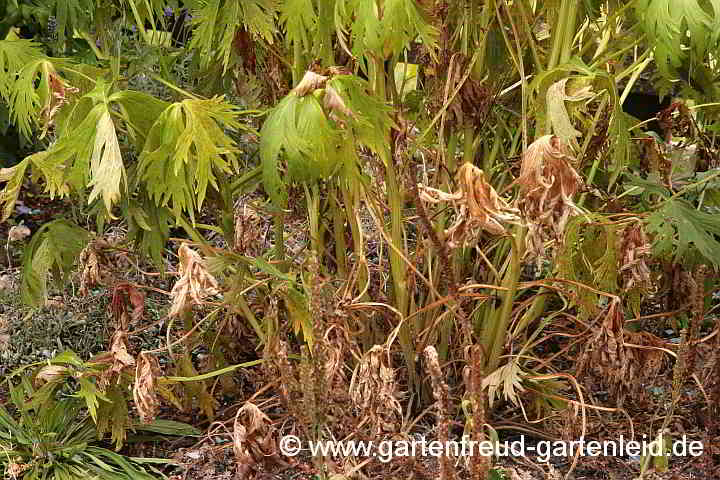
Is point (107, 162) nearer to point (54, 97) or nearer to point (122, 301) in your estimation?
point (54, 97)

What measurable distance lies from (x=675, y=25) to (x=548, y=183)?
32cm

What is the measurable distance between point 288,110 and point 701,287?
848 millimetres

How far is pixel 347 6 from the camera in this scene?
1.66 m

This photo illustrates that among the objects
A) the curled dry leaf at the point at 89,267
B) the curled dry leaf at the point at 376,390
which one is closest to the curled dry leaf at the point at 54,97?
the curled dry leaf at the point at 89,267

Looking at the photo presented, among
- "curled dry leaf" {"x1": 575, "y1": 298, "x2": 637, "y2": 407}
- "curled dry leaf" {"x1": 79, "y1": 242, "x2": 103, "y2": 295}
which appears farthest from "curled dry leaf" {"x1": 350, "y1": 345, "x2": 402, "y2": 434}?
"curled dry leaf" {"x1": 79, "y1": 242, "x2": 103, "y2": 295}

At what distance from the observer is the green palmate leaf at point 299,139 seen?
1548mm

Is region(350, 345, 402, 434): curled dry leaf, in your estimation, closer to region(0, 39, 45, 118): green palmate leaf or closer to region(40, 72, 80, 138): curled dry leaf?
region(40, 72, 80, 138): curled dry leaf

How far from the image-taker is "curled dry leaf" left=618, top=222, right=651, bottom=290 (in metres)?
1.87

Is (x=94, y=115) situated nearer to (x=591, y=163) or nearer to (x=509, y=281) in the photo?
(x=509, y=281)

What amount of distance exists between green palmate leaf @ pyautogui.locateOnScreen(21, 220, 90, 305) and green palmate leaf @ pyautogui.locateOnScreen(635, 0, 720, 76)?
1.26m

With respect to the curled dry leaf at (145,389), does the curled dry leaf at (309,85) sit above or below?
above

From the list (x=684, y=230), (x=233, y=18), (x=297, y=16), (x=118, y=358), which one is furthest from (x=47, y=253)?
(x=684, y=230)

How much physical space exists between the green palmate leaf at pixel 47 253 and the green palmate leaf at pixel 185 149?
0.44 meters

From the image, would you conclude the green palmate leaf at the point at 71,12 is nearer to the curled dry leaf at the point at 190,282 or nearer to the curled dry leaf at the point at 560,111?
the curled dry leaf at the point at 190,282
